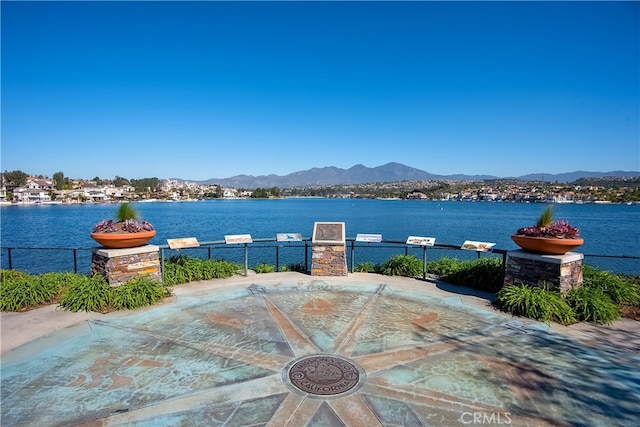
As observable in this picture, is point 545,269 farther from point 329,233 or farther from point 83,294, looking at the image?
point 83,294

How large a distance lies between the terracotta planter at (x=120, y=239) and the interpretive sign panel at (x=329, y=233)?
409 cm

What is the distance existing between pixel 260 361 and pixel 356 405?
1484 millimetres

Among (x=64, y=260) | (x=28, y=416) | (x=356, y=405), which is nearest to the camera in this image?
(x=28, y=416)

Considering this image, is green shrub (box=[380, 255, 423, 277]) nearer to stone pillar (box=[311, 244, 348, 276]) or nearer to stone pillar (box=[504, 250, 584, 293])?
stone pillar (box=[311, 244, 348, 276])

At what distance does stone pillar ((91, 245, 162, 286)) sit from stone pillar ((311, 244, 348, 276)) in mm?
3900

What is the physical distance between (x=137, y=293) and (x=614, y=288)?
31.7 feet

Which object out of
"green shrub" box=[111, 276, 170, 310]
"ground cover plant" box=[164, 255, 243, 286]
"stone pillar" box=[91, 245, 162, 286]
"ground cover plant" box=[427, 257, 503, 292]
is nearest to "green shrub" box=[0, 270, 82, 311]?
"stone pillar" box=[91, 245, 162, 286]

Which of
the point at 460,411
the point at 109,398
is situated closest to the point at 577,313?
the point at 460,411

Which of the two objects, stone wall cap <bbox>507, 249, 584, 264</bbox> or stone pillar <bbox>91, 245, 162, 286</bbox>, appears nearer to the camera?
stone wall cap <bbox>507, 249, 584, 264</bbox>

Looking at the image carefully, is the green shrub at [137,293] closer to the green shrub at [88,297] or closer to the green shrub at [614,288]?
the green shrub at [88,297]

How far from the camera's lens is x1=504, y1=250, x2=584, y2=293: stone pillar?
20.8 feet

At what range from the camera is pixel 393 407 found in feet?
11.3

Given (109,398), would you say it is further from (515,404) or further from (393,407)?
(515,404)

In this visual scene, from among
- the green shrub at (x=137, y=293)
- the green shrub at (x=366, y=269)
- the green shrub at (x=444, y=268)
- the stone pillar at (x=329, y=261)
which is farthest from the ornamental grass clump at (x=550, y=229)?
the green shrub at (x=137, y=293)
